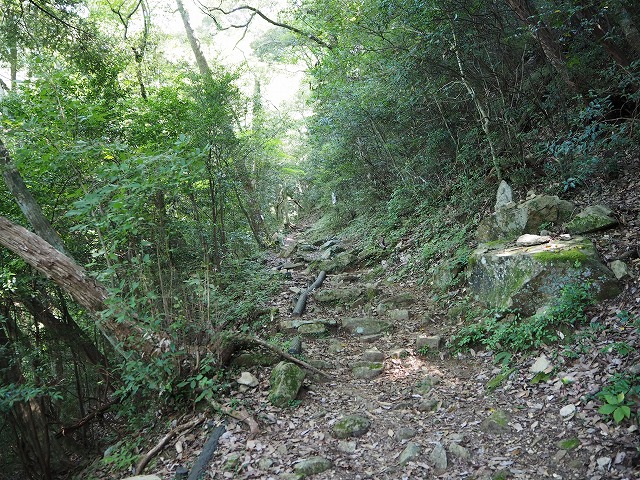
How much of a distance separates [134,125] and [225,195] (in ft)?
10.5

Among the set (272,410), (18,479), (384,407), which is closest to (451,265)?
(384,407)

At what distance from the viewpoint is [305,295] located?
320 inches

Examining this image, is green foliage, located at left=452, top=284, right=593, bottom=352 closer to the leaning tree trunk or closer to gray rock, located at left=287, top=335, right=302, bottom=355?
gray rock, located at left=287, top=335, right=302, bottom=355

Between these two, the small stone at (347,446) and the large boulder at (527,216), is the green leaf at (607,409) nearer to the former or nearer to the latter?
the small stone at (347,446)

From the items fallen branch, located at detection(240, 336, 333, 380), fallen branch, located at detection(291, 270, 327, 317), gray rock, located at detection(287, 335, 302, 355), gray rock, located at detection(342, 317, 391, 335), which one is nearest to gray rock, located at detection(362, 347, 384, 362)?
fallen branch, located at detection(240, 336, 333, 380)

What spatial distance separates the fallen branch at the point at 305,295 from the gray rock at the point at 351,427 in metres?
3.43

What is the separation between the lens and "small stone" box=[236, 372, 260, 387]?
4.80m

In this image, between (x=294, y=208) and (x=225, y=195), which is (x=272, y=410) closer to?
(x=225, y=195)

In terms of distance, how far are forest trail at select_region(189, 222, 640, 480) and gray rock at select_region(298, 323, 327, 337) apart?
2.48 ft

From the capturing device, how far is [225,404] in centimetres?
450

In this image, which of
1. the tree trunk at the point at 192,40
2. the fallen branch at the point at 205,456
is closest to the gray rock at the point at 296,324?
the fallen branch at the point at 205,456

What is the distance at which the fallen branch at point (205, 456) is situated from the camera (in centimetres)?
365

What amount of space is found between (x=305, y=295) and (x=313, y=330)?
1.65m

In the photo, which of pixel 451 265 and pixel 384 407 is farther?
pixel 451 265
